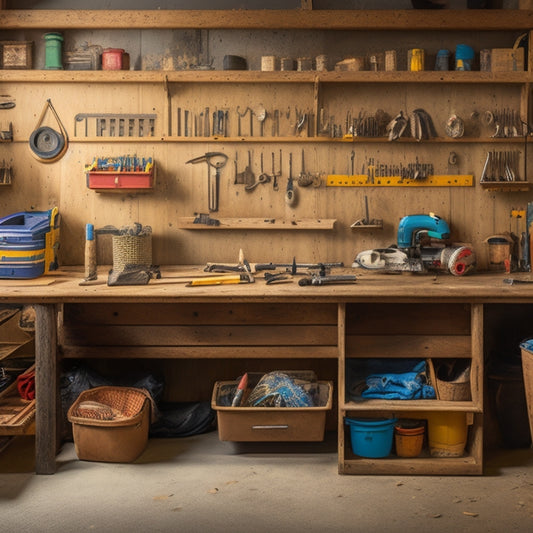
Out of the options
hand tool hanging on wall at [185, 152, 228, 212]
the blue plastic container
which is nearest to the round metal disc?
hand tool hanging on wall at [185, 152, 228, 212]

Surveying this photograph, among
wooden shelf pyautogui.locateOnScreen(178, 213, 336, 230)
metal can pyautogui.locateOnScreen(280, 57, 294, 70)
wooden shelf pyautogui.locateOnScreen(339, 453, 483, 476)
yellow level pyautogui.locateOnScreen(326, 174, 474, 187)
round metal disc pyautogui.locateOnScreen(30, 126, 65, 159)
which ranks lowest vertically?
wooden shelf pyautogui.locateOnScreen(339, 453, 483, 476)

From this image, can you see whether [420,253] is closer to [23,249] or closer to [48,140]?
[23,249]

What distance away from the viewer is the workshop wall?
4254 millimetres

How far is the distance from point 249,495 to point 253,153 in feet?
6.79

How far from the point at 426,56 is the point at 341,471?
251 cm

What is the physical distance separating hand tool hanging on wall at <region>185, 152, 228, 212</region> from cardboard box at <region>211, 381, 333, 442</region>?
1359 millimetres

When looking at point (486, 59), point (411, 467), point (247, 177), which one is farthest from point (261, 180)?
point (411, 467)

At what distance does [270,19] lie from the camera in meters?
4.16

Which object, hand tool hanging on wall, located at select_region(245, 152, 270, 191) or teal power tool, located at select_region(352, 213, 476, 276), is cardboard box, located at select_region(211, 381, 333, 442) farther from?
hand tool hanging on wall, located at select_region(245, 152, 270, 191)

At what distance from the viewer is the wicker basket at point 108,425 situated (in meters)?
3.48

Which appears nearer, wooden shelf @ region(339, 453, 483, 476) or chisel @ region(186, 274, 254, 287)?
wooden shelf @ region(339, 453, 483, 476)

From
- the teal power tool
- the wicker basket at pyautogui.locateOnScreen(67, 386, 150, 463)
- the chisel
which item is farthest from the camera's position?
the teal power tool

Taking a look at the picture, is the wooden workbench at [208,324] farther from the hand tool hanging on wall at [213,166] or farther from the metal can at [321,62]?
the metal can at [321,62]

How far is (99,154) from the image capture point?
4.31 m
